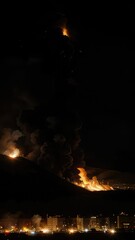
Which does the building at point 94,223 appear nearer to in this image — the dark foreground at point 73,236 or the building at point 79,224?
the building at point 79,224

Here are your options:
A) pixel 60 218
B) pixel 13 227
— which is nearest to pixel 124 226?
pixel 60 218

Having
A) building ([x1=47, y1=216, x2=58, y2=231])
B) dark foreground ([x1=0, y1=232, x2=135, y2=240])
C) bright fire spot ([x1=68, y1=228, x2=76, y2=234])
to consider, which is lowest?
dark foreground ([x1=0, y1=232, x2=135, y2=240])

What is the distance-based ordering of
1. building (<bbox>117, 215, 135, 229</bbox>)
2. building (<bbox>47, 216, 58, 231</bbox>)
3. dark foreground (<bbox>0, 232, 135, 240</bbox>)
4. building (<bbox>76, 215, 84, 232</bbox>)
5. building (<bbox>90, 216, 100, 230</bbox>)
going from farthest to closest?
1. building (<bbox>117, 215, 135, 229</bbox>)
2. building (<bbox>90, 216, 100, 230</bbox>)
3. building (<bbox>76, 215, 84, 232</bbox>)
4. building (<bbox>47, 216, 58, 231</bbox>)
5. dark foreground (<bbox>0, 232, 135, 240</bbox>)

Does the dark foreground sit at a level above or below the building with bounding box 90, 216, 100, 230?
below

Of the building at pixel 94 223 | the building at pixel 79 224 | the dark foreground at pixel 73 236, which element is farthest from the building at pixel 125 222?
the dark foreground at pixel 73 236

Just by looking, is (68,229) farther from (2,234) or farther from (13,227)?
(2,234)

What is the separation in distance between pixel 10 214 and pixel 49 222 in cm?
1241

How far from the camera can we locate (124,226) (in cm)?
18650

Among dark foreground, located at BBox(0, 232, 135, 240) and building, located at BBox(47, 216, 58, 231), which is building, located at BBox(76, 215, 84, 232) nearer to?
building, located at BBox(47, 216, 58, 231)

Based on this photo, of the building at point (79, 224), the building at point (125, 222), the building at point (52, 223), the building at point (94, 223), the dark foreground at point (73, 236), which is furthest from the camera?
the building at point (125, 222)

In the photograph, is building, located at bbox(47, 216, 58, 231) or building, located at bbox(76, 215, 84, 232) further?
building, located at bbox(76, 215, 84, 232)

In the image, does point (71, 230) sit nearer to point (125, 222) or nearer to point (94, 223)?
point (94, 223)

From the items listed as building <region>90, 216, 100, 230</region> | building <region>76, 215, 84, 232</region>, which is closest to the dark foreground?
building <region>76, 215, 84, 232</region>

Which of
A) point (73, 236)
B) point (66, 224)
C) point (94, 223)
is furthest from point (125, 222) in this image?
point (73, 236)
